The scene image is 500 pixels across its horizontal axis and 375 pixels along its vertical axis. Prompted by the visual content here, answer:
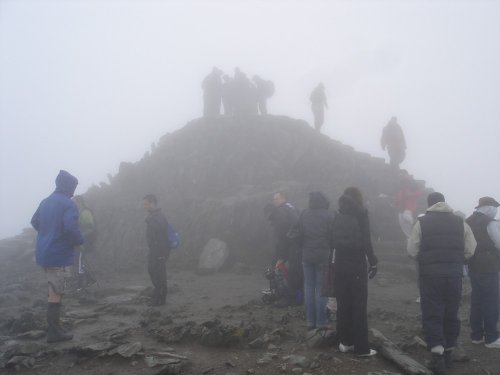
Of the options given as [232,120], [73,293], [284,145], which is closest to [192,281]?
[73,293]

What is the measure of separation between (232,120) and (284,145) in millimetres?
5059

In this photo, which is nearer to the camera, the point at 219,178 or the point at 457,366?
the point at 457,366

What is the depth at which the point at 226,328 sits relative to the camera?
7.37m

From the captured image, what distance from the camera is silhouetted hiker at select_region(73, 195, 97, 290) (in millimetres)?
13289

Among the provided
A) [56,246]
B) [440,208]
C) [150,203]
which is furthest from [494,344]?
[150,203]

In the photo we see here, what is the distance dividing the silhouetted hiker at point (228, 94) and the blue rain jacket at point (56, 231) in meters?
22.8

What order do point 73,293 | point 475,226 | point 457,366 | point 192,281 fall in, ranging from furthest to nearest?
point 192,281 < point 73,293 < point 475,226 < point 457,366

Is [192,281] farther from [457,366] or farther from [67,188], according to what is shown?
[457,366]

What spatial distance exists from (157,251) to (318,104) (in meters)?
19.0

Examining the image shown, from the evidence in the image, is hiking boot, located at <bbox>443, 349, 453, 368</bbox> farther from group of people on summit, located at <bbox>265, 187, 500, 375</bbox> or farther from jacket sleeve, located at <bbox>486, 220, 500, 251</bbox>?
jacket sleeve, located at <bbox>486, 220, 500, 251</bbox>

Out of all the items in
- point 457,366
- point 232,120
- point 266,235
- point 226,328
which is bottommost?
point 457,366

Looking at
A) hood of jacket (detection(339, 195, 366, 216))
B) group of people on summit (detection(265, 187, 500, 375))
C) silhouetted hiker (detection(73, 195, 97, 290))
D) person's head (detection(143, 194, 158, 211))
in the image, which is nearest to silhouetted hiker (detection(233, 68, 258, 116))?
silhouetted hiker (detection(73, 195, 97, 290))

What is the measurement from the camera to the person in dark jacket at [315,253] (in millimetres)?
8188

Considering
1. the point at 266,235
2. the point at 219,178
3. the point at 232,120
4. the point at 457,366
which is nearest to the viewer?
the point at 457,366
